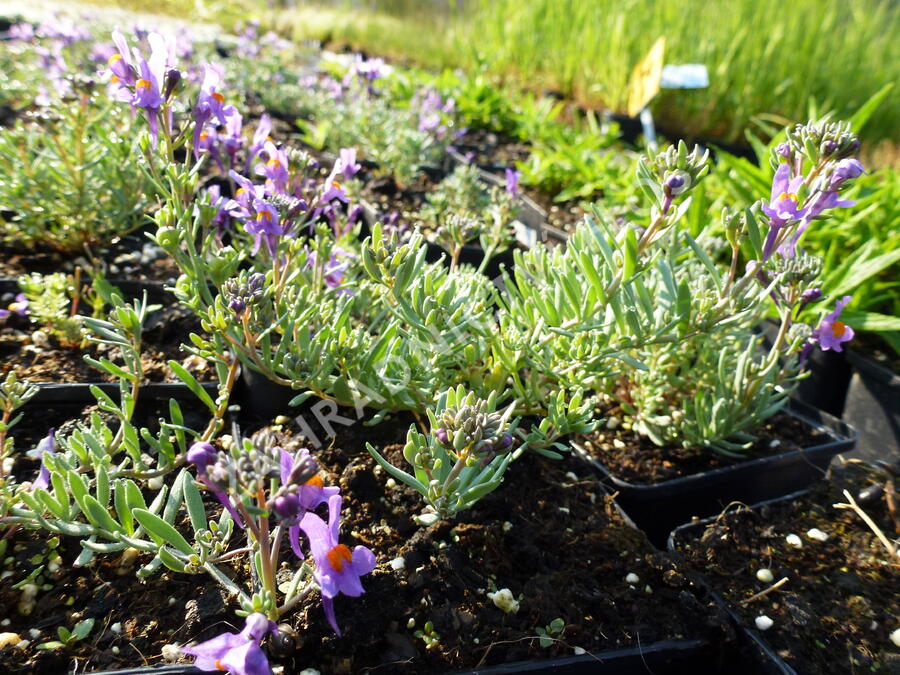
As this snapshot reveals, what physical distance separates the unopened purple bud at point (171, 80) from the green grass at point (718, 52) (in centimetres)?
459

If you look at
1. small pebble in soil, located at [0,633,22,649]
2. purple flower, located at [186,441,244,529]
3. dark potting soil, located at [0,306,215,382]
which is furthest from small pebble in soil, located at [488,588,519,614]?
dark potting soil, located at [0,306,215,382]

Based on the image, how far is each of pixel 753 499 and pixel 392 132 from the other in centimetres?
267

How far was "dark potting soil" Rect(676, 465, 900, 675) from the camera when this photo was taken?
1.26m

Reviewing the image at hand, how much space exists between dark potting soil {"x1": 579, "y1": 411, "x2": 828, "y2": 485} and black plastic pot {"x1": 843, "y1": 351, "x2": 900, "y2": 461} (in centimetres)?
53

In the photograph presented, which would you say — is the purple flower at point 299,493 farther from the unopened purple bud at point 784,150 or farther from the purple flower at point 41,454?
the unopened purple bud at point 784,150

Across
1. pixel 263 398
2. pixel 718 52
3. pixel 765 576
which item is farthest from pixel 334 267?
pixel 718 52

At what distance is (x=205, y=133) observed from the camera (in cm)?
169

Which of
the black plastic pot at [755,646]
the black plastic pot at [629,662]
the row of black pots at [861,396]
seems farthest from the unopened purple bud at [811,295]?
the row of black pots at [861,396]

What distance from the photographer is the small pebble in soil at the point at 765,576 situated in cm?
140

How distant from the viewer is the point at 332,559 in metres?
0.96

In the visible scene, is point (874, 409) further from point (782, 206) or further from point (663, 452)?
point (782, 206)

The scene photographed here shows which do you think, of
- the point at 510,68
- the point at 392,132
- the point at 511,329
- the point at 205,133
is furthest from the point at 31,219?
the point at 510,68

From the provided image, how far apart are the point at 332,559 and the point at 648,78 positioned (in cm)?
270

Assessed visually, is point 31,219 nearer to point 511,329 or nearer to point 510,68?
point 511,329
